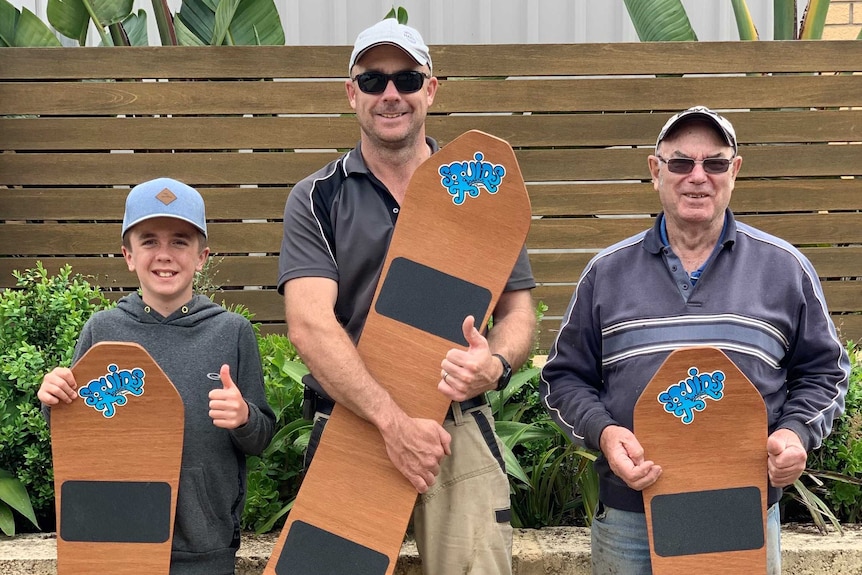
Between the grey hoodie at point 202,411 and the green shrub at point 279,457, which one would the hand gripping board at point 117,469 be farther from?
the green shrub at point 279,457

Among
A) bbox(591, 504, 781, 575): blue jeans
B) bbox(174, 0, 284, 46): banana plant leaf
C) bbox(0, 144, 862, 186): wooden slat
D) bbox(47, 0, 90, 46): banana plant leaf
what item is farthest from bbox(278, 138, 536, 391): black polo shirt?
bbox(47, 0, 90, 46): banana plant leaf

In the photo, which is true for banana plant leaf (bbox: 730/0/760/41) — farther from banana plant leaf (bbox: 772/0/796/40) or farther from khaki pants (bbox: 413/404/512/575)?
khaki pants (bbox: 413/404/512/575)

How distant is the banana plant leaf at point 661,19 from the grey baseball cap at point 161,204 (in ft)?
9.62

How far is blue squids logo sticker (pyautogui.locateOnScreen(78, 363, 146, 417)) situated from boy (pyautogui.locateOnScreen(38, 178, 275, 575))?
0.04 metres

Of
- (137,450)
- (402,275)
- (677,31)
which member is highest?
(677,31)

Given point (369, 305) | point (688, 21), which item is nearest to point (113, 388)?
point (369, 305)

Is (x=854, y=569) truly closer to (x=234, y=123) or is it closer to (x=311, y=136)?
(x=311, y=136)

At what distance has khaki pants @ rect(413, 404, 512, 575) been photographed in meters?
2.28

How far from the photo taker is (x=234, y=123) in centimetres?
421

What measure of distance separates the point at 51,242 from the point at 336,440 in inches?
99.7

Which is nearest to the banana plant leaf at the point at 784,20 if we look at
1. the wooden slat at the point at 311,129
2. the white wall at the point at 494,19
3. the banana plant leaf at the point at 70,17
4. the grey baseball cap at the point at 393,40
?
the white wall at the point at 494,19

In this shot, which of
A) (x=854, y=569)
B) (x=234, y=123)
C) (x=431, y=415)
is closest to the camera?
(x=431, y=415)

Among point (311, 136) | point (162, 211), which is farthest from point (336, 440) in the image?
point (311, 136)

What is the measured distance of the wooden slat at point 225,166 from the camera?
423 cm
